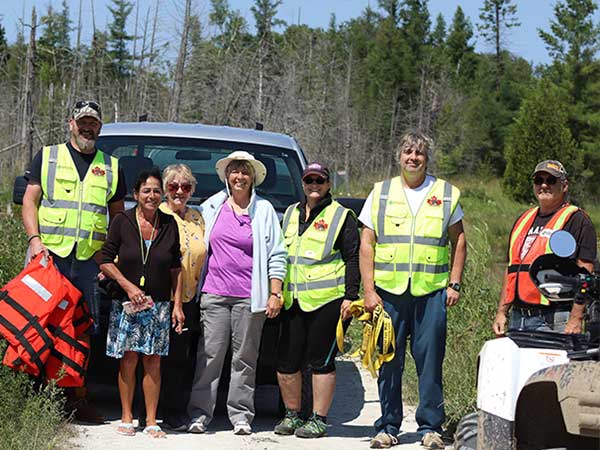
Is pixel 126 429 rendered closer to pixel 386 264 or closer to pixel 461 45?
pixel 386 264

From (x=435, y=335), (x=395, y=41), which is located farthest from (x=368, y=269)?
(x=395, y=41)

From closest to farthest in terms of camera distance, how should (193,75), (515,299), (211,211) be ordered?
1. (515,299)
2. (211,211)
3. (193,75)

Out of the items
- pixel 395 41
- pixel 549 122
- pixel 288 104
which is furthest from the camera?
pixel 395 41

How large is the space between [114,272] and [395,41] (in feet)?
167

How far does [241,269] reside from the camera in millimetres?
6715

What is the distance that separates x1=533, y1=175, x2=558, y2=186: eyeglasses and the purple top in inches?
73.8

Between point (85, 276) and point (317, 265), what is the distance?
1.48 m

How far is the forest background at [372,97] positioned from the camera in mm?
16438

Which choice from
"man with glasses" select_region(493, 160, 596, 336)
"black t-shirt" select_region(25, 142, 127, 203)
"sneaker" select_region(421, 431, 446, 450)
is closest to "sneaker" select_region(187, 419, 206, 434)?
"sneaker" select_region(421, 431, 446, 450)

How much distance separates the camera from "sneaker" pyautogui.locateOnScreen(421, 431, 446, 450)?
6414mm

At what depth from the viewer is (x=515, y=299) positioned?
591 centimetres

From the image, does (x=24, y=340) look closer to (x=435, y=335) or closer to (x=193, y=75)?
(x=435, y=335)

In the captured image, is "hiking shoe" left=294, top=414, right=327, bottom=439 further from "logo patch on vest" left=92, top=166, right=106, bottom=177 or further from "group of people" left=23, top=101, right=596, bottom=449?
"logo patch on vest" left=92, top=166, right=106, bottom=177

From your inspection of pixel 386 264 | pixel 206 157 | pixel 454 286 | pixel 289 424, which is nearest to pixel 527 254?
pixel 454 286
